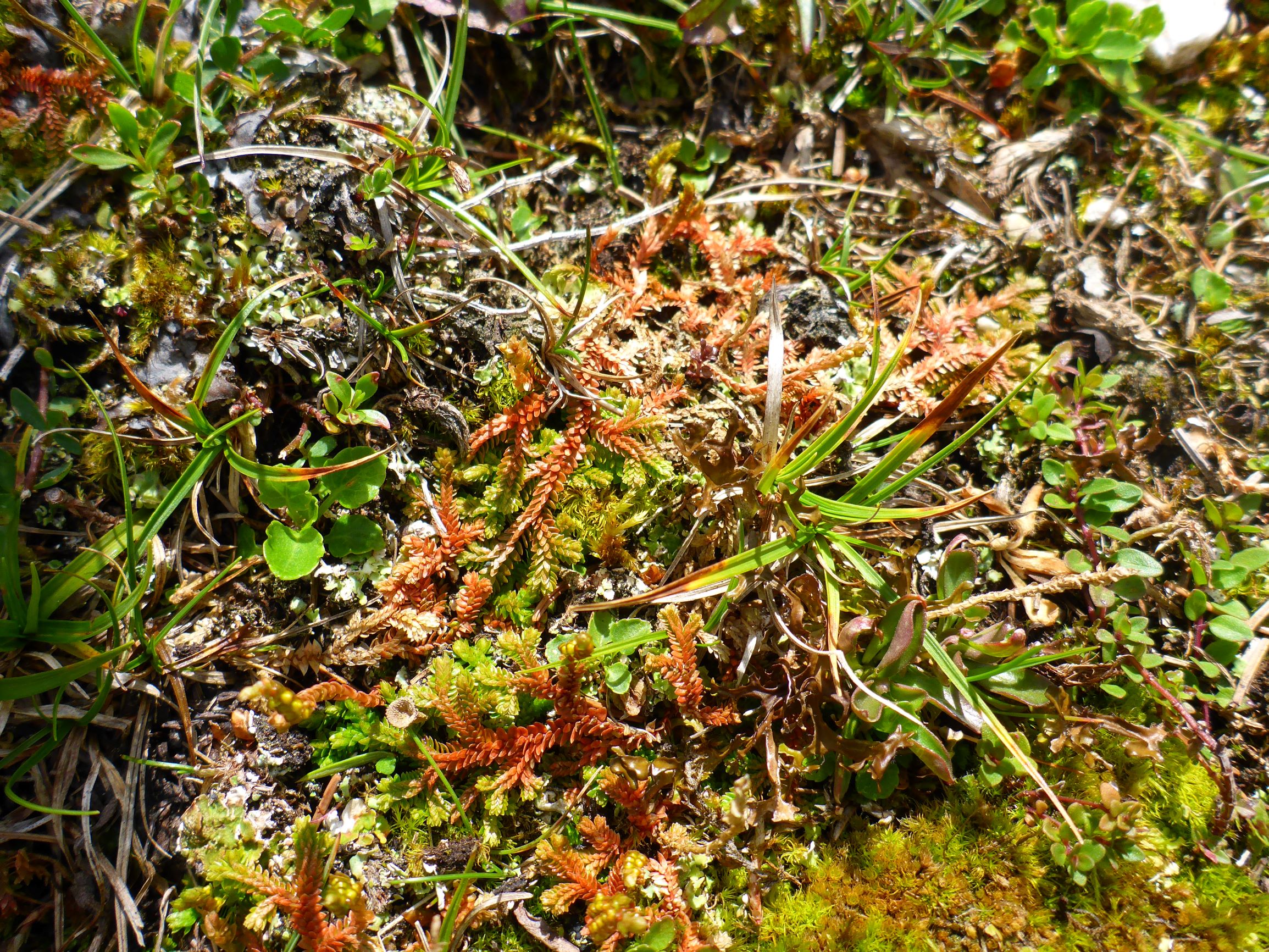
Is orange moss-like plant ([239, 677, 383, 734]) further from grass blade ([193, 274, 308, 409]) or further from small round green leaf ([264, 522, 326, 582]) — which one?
grass blade ([193, 274, 308, 409])

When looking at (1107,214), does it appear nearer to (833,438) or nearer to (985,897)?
(833,438)

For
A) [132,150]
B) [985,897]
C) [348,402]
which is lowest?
[985,897]

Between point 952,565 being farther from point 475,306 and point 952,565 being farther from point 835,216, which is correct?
point 475,306

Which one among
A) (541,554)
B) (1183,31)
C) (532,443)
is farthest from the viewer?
(1183,31)

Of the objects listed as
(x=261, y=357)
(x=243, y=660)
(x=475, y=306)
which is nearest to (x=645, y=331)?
(x=475, y=306)

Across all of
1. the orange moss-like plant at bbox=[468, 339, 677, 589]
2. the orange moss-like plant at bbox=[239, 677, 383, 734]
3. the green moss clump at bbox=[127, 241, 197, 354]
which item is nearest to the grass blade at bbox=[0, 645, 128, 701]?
the orange moss-like plant at bbox=[239, 677, 383, 734]

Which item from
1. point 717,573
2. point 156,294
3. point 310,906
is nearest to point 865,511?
point 717,573

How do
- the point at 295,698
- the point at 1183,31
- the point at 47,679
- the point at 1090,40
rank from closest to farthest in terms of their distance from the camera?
the point at 47,679, the point at 295,698, the point at 1090,40, the point at 1183,31

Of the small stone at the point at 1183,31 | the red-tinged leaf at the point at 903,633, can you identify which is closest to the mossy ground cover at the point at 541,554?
the red-tinged leaf at the point at 903,633
